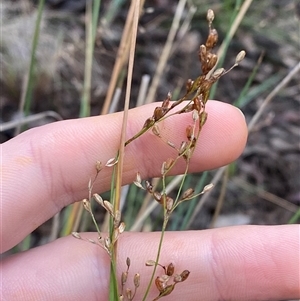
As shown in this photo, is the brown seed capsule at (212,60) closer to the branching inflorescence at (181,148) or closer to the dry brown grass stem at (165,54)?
the branching inflorescence at (181,148)

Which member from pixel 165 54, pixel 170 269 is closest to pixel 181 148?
pixel 170 269

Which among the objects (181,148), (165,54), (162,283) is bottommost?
(162,283)

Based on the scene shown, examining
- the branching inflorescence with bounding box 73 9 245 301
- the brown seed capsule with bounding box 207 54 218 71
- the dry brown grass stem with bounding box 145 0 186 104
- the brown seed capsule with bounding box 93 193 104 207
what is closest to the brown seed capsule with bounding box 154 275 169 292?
the branching inflorescence with bounding box 73 9 245 301

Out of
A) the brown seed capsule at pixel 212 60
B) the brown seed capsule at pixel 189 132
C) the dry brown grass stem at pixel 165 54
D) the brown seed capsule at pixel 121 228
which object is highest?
the dry brown grass stem at pixel 165 54

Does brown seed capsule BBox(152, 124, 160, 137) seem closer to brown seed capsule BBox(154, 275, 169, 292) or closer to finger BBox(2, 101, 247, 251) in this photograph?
finger BBox(2, 101, 247, 251)

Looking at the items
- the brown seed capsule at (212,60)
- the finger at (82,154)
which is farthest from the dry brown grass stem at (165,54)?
the brown seed capsule at (212,60)

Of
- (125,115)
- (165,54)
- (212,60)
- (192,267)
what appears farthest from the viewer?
(165,54)

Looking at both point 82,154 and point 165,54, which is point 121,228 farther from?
point 165,54

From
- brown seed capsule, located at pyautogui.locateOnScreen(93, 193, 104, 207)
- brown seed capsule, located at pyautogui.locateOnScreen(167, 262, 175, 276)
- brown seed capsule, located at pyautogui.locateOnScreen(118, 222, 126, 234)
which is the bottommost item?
brown seed capsule, located at pyautogui.locateOnScreen(167, 262, 175, 276)
